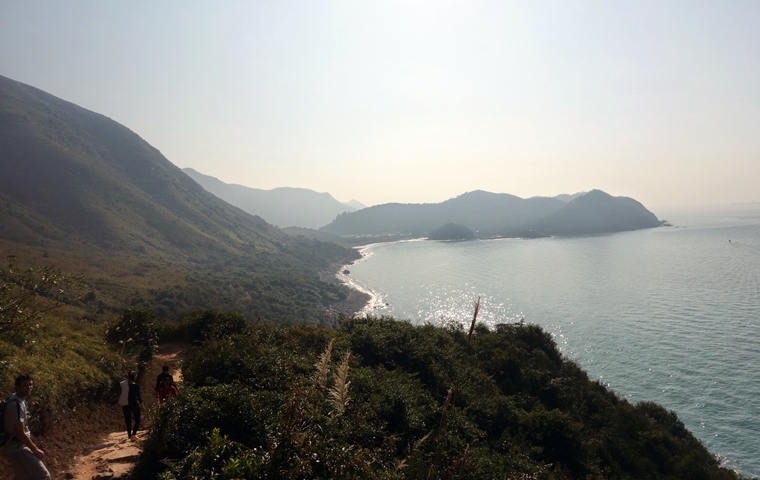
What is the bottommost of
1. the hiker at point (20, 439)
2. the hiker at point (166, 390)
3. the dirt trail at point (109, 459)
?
the dirt trail at point (109, 459)

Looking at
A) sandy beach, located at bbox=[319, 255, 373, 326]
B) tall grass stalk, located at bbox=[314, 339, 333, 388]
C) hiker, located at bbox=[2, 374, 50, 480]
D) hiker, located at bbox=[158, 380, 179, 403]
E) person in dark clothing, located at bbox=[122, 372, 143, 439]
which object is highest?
tall grass stalk, located at bbox=[314, 339, 333, 388]

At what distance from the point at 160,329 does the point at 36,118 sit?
574ft

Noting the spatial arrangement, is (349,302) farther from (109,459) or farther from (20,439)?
(20,439)

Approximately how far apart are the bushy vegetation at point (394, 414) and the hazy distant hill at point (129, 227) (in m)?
52.5

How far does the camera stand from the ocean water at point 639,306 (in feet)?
126

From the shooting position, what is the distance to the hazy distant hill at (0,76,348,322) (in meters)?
76.4

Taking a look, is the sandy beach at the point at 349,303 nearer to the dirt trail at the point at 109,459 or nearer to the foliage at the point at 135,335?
the foliage at the point at 135,335

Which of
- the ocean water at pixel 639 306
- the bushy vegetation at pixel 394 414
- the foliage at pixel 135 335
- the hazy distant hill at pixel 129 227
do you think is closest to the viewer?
the bushy vegetation at pixel 394 414

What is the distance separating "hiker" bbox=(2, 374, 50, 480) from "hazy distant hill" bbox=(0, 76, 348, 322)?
188ft

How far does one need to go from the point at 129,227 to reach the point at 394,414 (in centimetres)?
12293

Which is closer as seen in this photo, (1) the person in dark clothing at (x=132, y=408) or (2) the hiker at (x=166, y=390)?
(1) the person in dark clothing at (x=132, y=408)

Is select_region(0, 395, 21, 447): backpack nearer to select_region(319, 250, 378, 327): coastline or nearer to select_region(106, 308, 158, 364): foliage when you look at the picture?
select_region(106, 308, 158, 364): foliage

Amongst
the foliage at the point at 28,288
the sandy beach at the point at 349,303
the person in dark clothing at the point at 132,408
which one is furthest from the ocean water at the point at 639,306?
the foliage at the point at 28,288

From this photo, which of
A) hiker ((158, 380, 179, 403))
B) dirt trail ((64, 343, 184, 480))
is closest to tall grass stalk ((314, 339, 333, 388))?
dirt trail ((64, 343, 184, 480))
